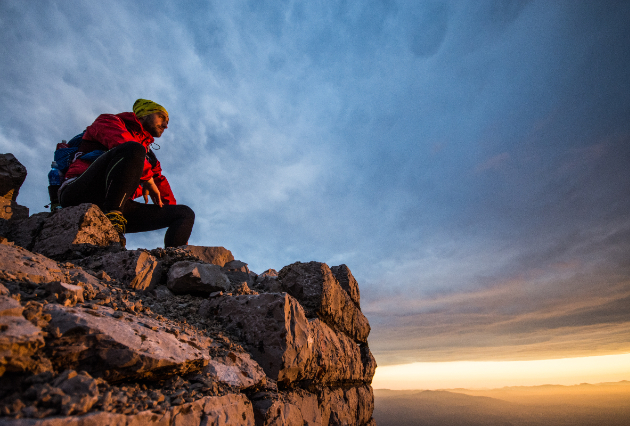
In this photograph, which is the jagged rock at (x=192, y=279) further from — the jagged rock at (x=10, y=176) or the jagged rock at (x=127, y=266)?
the jagged rock at (x=10, y=176)

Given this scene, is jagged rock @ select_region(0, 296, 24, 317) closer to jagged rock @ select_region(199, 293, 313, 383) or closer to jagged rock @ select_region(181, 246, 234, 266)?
jagged rock @ select_region(199, 293, 313, 383)

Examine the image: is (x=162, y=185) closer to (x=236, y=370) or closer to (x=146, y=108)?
(x=146, y=108)

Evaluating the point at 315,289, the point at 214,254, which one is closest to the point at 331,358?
the point at 315,289

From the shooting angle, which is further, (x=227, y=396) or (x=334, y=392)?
(x=334, y=392)

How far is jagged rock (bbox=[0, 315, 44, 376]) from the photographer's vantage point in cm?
89

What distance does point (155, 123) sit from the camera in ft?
11.3

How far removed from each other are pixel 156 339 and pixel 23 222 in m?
2.10

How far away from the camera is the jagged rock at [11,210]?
269 centimetres

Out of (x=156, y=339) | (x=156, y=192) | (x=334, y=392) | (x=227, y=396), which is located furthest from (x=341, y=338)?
(x=156, y=192)

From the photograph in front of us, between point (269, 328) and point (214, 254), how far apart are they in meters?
2.07

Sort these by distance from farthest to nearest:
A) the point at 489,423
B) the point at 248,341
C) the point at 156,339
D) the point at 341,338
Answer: the point at 489,423, the point at 341,338, the point at 248,341, the point at 156,339

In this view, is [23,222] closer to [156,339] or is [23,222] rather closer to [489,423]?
[156,339]

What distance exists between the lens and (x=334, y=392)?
3193mm

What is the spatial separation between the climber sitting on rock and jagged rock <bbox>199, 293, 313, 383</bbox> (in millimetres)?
1410
